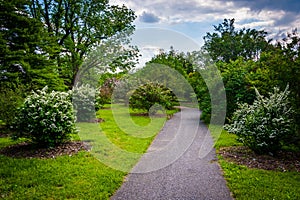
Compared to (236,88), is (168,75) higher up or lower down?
higher up

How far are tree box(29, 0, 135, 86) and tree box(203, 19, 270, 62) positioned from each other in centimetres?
1940

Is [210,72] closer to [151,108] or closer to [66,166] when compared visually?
[151,108]

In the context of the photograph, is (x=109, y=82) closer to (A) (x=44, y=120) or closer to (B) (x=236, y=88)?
(B) (x=236, y=88)

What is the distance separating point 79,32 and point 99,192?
1725 cm

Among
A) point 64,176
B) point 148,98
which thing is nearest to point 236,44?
point 148,98

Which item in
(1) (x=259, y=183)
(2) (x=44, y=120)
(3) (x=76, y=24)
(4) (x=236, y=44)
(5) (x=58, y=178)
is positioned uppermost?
(4) (x=236, y=44)

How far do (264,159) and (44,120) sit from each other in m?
5.62

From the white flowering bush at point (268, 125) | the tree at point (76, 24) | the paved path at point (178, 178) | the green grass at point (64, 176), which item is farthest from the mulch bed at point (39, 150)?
the tree at point (76, 24)

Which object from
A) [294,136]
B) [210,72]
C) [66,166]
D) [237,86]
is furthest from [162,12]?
[66,166]

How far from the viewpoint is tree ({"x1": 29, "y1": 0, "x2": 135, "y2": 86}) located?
18.0 meters

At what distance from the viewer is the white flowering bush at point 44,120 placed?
6.46 metres

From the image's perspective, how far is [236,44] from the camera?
118ft

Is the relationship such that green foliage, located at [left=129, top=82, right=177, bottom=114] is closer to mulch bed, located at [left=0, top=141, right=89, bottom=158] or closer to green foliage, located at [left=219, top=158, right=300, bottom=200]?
mulch bed, located at [left=0, top=141, right=89, bottom=158]

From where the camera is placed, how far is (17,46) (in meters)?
10.5
